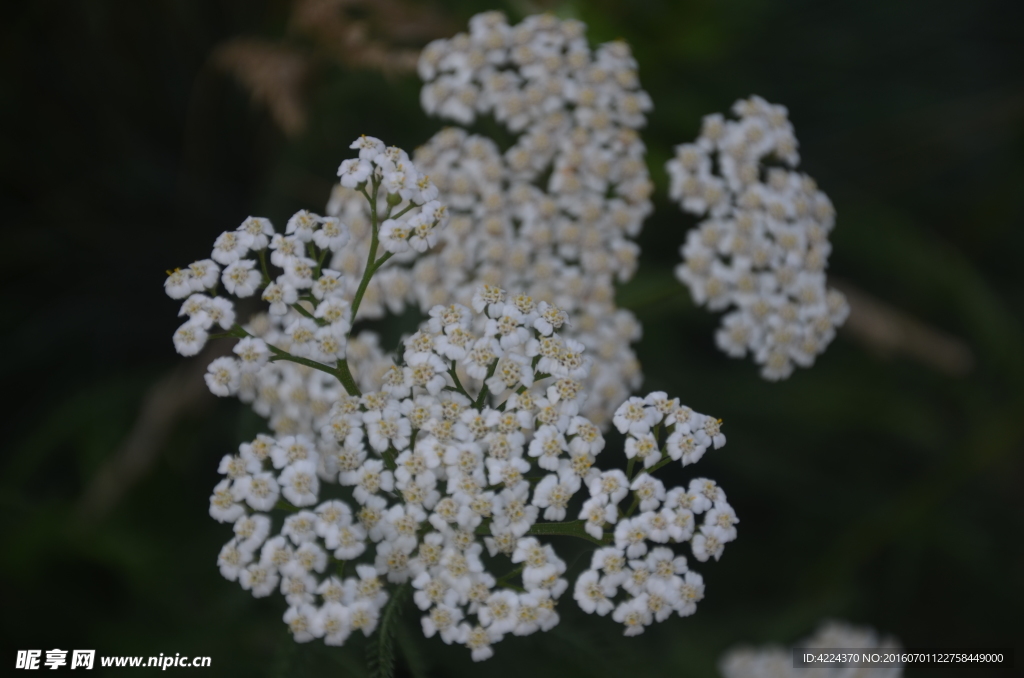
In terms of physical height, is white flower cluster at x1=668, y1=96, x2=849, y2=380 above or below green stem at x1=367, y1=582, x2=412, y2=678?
above

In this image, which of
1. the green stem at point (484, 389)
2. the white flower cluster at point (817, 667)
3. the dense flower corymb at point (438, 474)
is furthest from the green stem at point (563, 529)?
the white flower cluster at point (817, 667)

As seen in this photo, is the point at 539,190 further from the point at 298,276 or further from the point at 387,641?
the point at 387,641

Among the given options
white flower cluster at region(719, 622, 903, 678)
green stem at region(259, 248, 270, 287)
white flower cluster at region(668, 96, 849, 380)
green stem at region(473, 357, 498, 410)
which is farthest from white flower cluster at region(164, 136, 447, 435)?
white flower cluster at region(719, 622, 903, 678)

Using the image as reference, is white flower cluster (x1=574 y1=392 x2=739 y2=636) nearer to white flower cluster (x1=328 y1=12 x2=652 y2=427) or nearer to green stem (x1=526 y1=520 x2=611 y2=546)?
green stem (x1=526 y1=520 x2=611 y2=546)

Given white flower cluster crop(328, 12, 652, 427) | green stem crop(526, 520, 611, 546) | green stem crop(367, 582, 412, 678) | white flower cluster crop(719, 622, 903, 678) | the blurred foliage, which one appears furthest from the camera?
the blurred foliage

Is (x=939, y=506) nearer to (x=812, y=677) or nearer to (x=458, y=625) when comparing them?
(x=812, y=677)

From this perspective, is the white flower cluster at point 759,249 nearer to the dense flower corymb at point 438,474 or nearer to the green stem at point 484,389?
the dense flower corymb at point 438,474

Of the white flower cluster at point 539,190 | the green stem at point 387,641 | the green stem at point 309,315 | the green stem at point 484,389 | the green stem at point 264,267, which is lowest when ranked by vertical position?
the green stem at point 387,641
